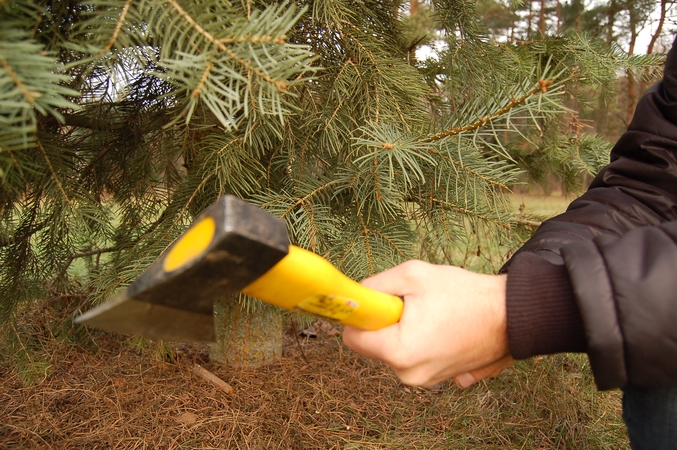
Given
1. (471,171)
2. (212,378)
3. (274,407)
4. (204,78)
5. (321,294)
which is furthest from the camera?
(212,378)

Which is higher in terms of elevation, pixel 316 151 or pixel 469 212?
pixel 316 151

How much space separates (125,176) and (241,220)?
986 millimetres

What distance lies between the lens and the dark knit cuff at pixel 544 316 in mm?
808

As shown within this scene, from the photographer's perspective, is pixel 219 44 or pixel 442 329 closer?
pixel 219 44

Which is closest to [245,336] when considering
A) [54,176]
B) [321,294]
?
[54,176]

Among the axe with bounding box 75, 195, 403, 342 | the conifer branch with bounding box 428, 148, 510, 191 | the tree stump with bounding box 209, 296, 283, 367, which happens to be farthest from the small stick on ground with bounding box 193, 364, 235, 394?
the conifer branch with bounding box 428, 148, 510, 191

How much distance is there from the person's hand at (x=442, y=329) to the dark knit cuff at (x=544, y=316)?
0.03m

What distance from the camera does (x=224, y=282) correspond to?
736mm

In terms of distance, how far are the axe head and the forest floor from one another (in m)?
0.76

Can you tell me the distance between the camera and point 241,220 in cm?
67

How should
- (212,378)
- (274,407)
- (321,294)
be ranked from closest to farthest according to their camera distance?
1. (321,294)
2. (274,407)
3. (212,378)

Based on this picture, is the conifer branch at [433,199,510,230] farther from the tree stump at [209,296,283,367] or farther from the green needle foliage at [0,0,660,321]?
the tree stump at [209,296,283,367]

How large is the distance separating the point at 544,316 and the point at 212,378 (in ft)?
4.50

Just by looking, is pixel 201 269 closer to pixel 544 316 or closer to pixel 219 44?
pixel 219 44
